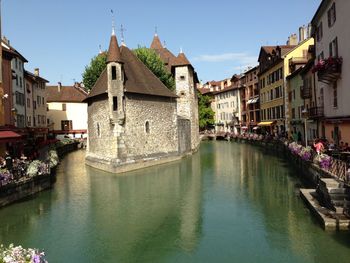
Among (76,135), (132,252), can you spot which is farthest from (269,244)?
(76,135)

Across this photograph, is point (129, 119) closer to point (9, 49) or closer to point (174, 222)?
point (9, 49)

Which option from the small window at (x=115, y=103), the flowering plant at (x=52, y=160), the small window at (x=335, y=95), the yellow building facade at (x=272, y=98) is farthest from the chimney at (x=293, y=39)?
the flowering plant at (x=52, y=160)

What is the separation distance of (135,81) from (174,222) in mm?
19331

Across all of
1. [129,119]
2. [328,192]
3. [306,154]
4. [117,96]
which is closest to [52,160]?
[129,119]

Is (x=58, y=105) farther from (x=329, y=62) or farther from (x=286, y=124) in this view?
(x=329, y=62)

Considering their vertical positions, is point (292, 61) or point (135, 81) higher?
point (292, 61)

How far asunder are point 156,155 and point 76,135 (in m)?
38.2

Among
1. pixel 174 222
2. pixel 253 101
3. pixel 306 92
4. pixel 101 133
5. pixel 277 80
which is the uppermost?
pixel 277 80

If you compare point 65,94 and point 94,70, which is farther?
point 65,94

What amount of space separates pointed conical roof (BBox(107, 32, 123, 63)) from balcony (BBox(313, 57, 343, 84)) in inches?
593

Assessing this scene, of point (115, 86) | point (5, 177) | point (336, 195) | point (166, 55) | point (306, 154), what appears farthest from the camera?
point (166, 55)

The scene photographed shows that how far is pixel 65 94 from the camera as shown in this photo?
6844cm

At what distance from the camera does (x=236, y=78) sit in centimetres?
8031

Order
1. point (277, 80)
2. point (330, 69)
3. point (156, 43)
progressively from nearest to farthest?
point (330, 69)
point (277, 80)
point (156, 43)
